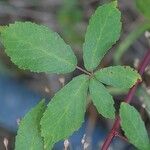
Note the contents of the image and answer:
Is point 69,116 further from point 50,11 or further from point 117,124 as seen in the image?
point 50,11

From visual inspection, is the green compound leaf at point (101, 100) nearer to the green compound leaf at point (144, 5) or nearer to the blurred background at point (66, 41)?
the green compound leaf at point (144, 5)

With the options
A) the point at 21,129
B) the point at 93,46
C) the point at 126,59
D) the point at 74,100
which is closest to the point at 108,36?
the point at 93,46

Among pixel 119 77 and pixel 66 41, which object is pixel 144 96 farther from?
pixel 66 41

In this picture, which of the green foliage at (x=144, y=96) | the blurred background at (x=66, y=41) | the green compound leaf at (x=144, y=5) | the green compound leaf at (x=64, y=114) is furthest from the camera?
the blurred background at (x=66, y=41)

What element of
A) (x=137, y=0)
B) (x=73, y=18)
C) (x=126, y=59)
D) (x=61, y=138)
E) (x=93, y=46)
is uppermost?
(x=73, y=18)

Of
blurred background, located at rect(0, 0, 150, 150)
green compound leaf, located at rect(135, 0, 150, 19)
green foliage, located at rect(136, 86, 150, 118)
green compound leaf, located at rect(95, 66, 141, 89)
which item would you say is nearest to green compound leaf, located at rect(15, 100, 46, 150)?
green compound leaf, located at rect(95, 66, 141, 89)


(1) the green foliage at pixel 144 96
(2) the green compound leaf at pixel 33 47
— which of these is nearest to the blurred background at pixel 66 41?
(1) the green foliage at pixel 144 96
